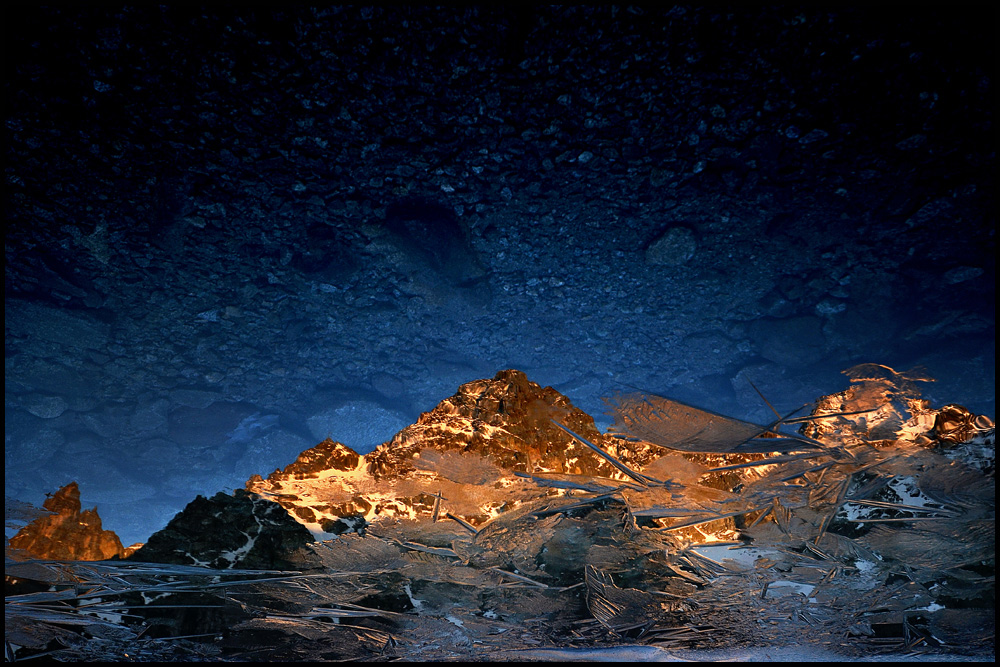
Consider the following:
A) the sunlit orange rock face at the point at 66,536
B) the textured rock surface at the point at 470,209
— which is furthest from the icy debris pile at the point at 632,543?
the textured rock surface at the point at 470,209

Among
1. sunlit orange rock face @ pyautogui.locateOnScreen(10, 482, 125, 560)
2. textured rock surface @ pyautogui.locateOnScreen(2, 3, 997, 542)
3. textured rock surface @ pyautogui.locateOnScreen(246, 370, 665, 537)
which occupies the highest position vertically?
textured rock surface @ pyautogui.locateOnScreen(2, 3, 997, 542)

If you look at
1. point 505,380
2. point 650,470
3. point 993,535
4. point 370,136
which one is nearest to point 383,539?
point 505,380

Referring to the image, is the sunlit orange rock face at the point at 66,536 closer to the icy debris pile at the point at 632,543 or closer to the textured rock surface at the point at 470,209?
the icy debris pile at the point at 632,543

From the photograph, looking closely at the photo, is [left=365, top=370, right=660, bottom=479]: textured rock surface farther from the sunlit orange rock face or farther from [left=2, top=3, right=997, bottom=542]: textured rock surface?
[left=2, top=3, right=997, bottom=542]: textured rock surface

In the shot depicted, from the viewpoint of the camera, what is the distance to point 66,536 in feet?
4.72

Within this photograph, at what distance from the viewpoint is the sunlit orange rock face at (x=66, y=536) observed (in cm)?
140

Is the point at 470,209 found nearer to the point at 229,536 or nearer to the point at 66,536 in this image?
the point at 229,536

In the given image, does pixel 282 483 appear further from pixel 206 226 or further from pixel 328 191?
pixel 206 226

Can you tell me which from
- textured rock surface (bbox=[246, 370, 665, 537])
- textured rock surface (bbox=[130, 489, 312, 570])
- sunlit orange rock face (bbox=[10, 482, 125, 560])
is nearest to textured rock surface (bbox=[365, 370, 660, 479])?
textured rock surface (bbox=[246, 370, 665, 537])

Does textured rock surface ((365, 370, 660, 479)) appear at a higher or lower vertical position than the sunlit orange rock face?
higher

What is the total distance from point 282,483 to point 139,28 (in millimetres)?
2702

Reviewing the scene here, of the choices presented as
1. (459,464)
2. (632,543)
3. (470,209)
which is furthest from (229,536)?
(470,209)

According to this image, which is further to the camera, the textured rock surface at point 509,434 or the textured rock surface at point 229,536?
the textured rock surface at point 509,434

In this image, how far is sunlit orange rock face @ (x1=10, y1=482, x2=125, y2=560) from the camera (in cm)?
140
